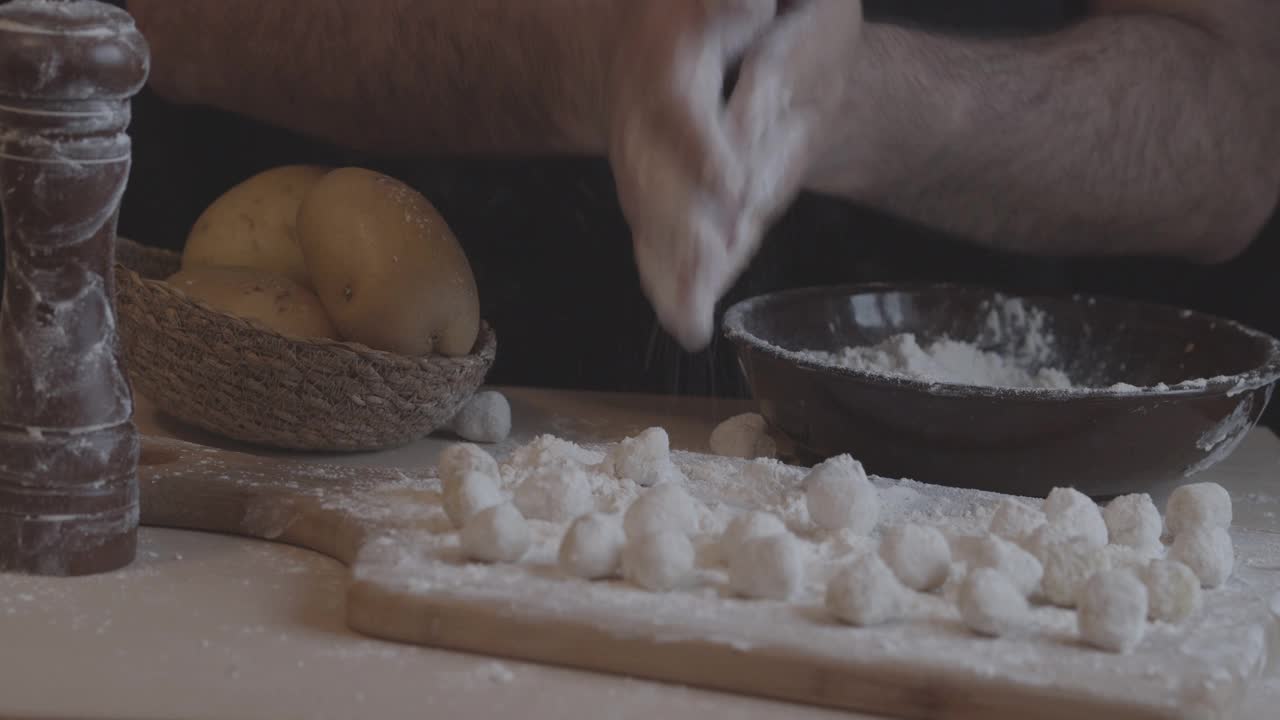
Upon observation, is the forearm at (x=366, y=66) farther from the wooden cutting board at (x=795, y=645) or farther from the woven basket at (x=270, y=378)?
the wooden cutting board at (x=795, y=645)

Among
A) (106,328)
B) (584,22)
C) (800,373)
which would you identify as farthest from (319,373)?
(584,22)

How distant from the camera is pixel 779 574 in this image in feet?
3.25

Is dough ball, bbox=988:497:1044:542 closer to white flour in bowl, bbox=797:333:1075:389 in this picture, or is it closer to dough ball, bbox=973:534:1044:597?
dough ball, bbox=973:534:1044:597

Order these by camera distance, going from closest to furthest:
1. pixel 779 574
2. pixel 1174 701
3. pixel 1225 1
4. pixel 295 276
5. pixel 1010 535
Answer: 1. pixel 1174 701
2. pixel 779 574
3. pixel 1010 535
4. pixel 295 276
5. pixel 1225 1

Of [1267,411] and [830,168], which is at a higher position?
[830,168]

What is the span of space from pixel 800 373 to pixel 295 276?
0.50 metres

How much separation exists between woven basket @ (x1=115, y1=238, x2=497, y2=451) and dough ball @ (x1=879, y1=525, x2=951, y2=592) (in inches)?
20.3

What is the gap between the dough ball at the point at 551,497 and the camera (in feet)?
3.72

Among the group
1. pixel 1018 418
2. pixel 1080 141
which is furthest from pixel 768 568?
pixel 1080 141

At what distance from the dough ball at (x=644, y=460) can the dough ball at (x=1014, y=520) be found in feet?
0.92

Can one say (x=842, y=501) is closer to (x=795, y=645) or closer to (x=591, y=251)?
(x=795, y=645)

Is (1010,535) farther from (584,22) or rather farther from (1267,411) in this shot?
(1267,411)

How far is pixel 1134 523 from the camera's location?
115 centimetres

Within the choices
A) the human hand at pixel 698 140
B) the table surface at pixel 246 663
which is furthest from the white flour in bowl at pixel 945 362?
the table surface at pixel 246 663
